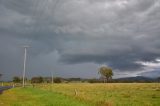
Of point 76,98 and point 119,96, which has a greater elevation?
point 76,98

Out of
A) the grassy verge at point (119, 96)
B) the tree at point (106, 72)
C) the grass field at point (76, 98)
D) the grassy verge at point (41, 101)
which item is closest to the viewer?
the grassy verge at point (41, 101)

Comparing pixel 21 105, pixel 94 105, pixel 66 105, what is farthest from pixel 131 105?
pixel 21 105

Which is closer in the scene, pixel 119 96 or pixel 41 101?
pixel 41 101

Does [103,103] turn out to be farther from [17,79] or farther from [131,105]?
[17,79]

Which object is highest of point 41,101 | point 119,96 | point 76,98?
point 76,98

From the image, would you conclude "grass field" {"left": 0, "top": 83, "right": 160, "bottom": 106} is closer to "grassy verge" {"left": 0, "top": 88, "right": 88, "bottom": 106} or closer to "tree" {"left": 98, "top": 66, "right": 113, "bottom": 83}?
"grassy verge" {"left": 0, "top": 88, "right": 88, "bottom": 106}

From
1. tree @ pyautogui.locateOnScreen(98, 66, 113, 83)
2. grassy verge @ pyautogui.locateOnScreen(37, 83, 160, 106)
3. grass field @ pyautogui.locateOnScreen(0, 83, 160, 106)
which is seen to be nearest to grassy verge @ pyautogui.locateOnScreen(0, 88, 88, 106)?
grass field @ pyautogui.locateOnScreen(0, 83, 160, 106)

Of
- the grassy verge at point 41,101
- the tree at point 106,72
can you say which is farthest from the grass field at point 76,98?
the tree at point 106,72

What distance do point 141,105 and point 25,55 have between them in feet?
199

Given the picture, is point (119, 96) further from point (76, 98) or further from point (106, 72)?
point (106, 72)

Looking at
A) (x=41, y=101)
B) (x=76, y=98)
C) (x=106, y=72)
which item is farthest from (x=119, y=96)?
(x=106, y=72)

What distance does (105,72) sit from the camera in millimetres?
193250

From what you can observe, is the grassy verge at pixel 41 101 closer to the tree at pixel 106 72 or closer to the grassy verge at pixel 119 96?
the grassy verge at pixel 119 96

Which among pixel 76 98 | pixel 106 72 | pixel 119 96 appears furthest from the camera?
pixel 106 72
